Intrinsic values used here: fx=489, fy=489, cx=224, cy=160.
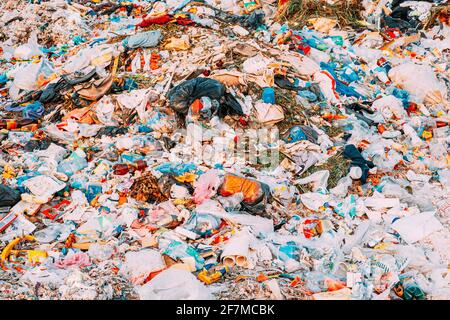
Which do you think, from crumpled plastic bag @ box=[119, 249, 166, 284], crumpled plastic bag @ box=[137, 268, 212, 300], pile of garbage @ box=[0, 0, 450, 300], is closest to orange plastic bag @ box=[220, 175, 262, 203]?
pile of garbage @ box=[0, 0, 450, 300]

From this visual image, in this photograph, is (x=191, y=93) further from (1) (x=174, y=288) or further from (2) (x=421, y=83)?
(2) (x=421, y=83)

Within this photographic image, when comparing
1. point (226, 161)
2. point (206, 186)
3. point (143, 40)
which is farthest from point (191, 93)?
point (143, 40)

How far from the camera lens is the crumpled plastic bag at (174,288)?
326cm

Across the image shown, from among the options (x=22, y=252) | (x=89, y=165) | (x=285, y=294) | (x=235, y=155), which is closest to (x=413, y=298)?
(x=285, y=294)

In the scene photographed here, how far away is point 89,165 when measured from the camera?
17.1 ft

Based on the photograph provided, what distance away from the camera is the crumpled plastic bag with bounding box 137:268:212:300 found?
3260 millimetres

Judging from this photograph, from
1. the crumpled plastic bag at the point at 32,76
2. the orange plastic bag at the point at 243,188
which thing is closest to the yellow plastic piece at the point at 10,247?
the orange plastic bag at the point at 243,188

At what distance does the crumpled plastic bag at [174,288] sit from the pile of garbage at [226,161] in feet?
0.04

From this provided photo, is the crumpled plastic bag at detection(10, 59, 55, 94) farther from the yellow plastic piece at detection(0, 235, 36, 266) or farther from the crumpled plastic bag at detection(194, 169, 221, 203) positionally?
the crumpled plastic bag at detection(194, 169, 221, 203)

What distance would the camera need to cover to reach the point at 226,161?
5148 millimetres

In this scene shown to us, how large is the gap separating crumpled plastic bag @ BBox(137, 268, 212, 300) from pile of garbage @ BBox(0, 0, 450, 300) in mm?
12

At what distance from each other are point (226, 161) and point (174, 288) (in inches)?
81.1
